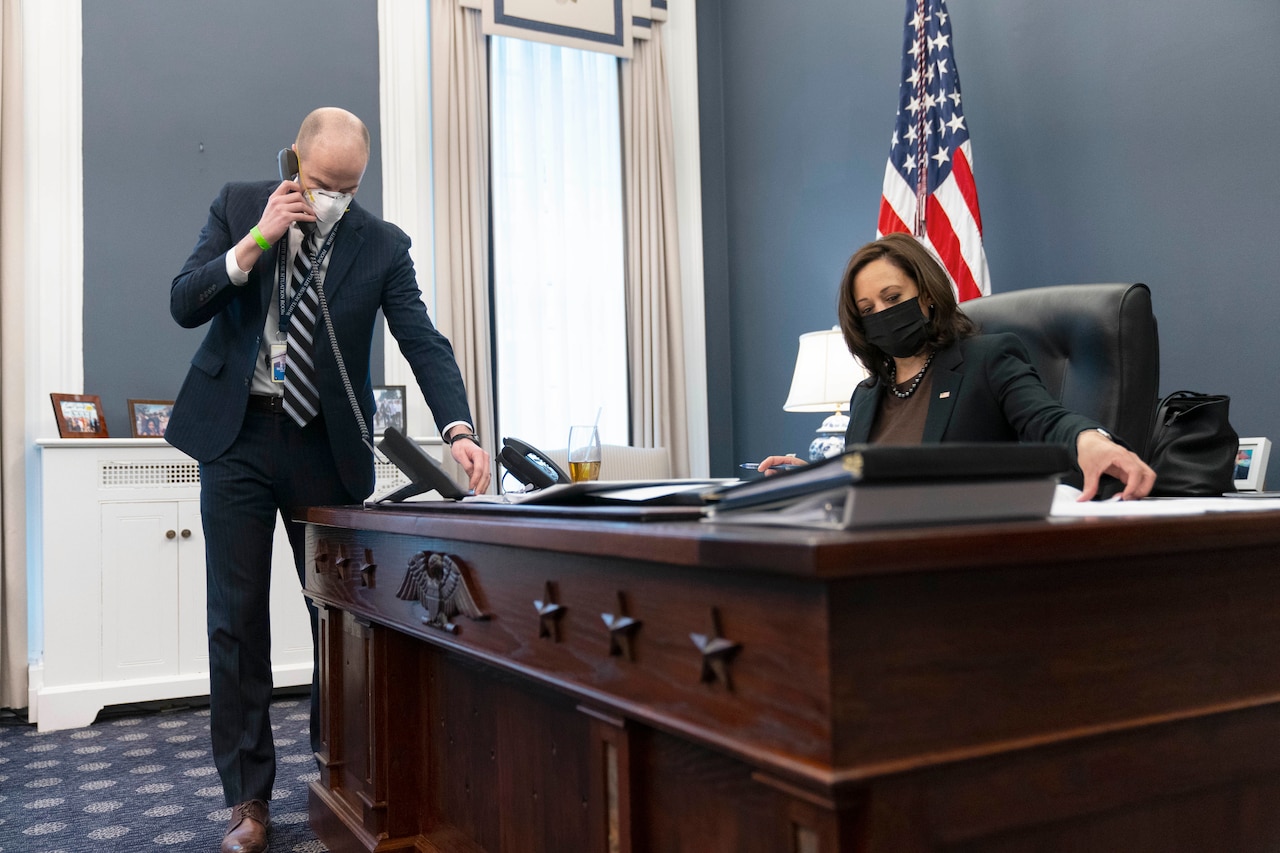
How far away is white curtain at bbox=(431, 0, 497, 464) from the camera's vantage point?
4285 mm

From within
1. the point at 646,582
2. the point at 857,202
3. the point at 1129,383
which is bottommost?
the point at 646,582

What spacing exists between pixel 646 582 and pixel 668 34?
458cm

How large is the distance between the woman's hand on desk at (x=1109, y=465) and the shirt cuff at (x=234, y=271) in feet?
4.82

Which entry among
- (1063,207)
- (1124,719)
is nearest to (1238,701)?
(1124,719)

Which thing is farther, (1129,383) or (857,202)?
(857,202)

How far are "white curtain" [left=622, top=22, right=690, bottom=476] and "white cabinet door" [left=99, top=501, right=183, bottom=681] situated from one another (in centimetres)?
207

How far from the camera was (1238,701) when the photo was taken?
0.85 metres

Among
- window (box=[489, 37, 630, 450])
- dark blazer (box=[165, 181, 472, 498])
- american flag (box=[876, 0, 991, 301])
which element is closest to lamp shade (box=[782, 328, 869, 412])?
american flag (box=[876, 0, 991, 301])

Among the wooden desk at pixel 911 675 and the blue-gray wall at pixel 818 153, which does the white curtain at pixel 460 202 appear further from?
the wooden desk at pixel 911 675

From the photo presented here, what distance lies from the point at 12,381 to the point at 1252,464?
3781 mm

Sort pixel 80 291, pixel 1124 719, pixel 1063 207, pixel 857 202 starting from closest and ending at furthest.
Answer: pixel 1124 719 < pixel 1063 207 < pixel 80 291 < pixel 857 202

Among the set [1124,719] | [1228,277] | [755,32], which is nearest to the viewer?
[1124,719]

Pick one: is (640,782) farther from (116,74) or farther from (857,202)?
(116,74)

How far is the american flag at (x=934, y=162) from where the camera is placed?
10.6 feet
